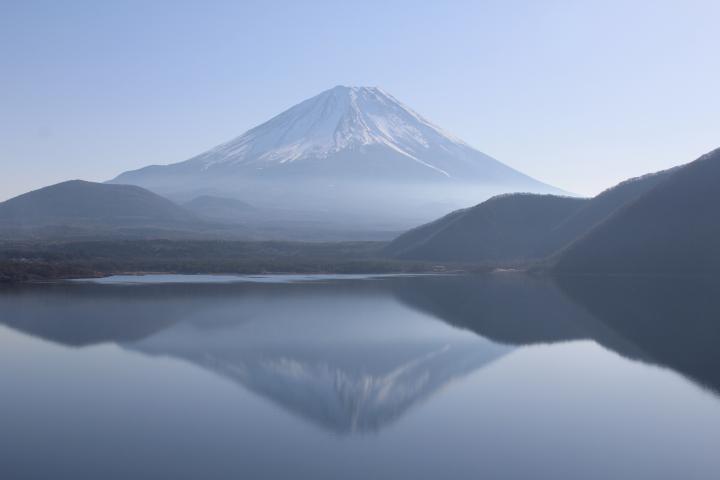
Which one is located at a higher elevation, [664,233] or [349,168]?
[349,168]

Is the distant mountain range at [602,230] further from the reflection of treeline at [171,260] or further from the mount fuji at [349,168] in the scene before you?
the mount fuji at [349,168]

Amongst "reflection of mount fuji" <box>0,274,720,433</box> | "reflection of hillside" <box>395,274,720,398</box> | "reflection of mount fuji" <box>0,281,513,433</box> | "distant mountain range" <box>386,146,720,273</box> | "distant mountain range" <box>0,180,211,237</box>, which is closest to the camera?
"reflection of mount fuji" <box>0,281,513,433</box>

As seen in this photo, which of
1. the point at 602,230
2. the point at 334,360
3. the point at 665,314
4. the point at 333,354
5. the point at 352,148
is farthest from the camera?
the point at 352,148

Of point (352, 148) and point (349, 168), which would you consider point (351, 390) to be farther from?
point (352, 148)

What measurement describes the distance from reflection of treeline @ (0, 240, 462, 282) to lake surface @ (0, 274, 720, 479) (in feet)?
41.1

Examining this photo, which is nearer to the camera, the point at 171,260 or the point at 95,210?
the point at 171,260

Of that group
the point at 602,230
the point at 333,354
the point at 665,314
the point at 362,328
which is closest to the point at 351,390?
the point at 333,354

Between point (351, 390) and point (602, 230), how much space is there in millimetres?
31538

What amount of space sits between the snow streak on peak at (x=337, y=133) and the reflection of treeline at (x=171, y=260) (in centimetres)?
10054

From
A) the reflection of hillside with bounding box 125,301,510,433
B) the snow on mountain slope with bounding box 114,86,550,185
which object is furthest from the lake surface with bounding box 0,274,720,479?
the snow on mountain slope with bounding box 114,86,550,185

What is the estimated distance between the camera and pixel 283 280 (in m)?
40.1

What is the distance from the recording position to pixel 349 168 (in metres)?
152

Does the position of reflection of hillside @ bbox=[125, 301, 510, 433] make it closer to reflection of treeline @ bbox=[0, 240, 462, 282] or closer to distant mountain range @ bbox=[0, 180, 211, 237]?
reflection of treeline @ bbox=[0, 240, 462, 282]

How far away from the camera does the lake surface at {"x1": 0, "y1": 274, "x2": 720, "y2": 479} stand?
10.9 meters
